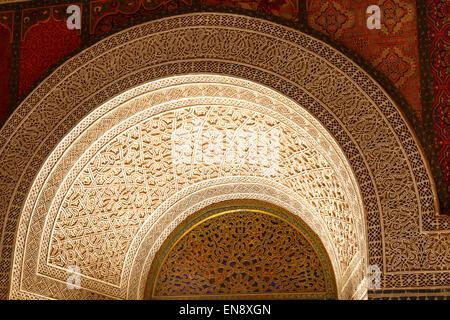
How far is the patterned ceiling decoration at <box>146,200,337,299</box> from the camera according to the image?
5922 millimetres

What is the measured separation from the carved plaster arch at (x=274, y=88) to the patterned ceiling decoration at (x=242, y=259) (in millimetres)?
1371

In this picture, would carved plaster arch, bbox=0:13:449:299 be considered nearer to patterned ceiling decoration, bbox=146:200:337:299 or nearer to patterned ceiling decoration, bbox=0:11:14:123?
patterned ceiling decoration, bbox=0:11:14:123

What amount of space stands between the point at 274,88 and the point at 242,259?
216 centimetres

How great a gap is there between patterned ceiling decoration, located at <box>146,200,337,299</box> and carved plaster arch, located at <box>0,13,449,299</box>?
54.0 inches

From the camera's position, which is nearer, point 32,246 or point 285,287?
point 32,246

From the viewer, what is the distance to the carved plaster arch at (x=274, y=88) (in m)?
4.04

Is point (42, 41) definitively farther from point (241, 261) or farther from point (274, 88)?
point (241, 261)

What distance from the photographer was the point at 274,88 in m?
4.46

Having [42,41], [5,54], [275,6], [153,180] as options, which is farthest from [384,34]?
[5,54]

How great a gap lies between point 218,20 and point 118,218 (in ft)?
6.85

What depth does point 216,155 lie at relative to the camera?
5.62m

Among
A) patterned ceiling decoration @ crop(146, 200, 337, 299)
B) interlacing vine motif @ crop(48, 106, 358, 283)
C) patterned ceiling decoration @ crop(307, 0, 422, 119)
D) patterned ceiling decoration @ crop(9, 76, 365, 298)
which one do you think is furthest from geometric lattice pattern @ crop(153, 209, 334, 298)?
patterned ceiling decoration @ crop(307, 0, 422, 119)
